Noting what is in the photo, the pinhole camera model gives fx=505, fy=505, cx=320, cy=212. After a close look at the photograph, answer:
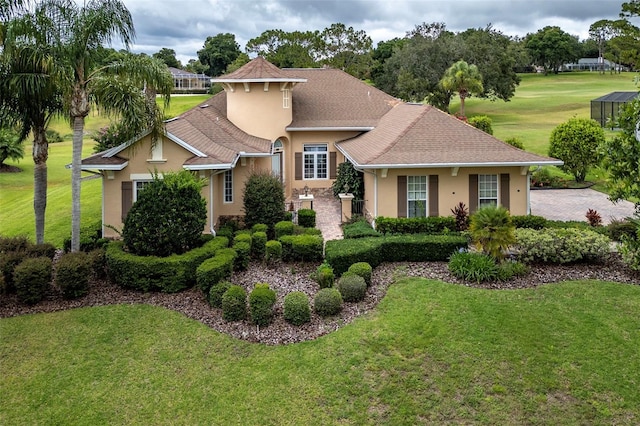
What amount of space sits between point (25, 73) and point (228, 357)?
9607mm

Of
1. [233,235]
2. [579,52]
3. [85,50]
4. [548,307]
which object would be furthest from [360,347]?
[579,52]

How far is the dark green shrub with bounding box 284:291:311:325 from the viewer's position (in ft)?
37.1

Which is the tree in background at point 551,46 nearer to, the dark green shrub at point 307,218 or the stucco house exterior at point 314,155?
the stucco house exterior at point 314,155

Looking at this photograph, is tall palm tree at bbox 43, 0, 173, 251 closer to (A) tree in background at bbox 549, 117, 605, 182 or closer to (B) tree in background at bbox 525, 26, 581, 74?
(A) tree in background at bbox 549, 117, 605, 182

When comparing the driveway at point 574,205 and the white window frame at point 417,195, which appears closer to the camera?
the white window frame at point 417,195

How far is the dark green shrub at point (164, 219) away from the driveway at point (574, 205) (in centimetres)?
1450

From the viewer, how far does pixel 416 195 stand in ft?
61.0

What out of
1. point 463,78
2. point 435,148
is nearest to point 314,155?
point 435,148

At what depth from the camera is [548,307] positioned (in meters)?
11.6

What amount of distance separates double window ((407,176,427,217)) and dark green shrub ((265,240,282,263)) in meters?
5.70

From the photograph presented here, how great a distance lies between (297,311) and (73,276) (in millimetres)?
5663

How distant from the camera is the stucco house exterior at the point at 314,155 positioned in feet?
57.1

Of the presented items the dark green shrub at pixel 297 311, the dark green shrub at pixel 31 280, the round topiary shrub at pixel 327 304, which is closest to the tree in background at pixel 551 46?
the round topiary shrub at pixel 327 304

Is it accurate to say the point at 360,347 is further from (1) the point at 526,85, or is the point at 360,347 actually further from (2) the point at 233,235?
(1) the point at 526,85
